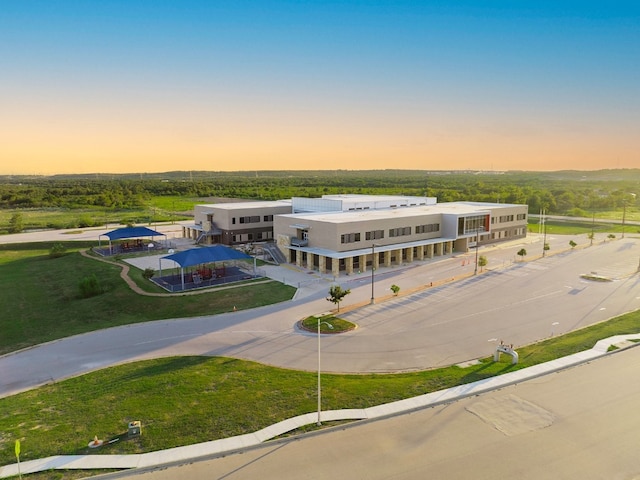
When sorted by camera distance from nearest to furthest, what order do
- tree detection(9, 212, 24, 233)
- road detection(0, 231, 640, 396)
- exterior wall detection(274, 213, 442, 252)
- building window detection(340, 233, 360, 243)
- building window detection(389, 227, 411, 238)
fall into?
road detection(0, 231, 640, 396) < exterior wall detection(274, 213, 442, 252) < building window detection(340, 233, 360, 243) < building window detection(389, 227, 411, 238) < tree detection(9, 212, 24, 233)

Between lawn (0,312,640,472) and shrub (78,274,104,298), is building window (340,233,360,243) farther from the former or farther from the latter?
lawn (0,312,640,472)

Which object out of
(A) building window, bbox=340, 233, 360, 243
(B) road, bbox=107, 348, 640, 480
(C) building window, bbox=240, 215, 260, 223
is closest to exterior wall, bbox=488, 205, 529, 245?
(A) building window, bbox=340, 233, 360, 243

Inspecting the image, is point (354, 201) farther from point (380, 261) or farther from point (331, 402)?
point (331, 402)

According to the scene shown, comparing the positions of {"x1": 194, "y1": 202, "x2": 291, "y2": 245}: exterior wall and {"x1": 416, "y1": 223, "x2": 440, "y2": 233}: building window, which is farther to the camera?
{"x1": 194, "y1": 202, "x2": 291, "y2": 245}: exterior wall

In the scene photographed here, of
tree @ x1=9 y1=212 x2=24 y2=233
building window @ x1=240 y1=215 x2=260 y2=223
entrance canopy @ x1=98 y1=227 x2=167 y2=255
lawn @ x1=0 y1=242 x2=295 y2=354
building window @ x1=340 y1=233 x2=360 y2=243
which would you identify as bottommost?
lawn @ x1=0 y1=242 x2=295 y2=354

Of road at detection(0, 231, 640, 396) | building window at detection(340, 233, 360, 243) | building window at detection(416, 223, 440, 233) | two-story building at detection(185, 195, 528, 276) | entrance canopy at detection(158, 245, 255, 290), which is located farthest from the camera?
building window at detection(416, 223, 440, 233)

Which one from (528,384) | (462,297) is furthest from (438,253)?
(528,384)
